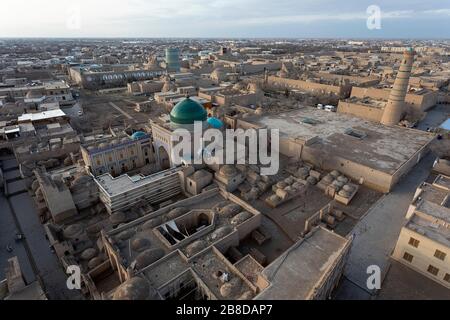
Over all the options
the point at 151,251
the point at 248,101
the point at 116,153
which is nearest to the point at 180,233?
the point at 151,251

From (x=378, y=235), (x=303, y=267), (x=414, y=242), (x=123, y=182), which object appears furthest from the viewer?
(x=123, y=182)

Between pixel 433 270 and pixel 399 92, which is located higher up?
pixel 399 92

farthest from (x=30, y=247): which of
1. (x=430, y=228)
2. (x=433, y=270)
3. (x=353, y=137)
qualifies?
(x=353, y=137)

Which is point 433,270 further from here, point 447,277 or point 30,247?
point 30,247

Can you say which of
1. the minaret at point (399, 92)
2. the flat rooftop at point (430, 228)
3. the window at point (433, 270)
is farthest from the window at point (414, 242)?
the minaret at point (399, 92)

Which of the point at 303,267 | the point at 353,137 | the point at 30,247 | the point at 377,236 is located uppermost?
the point at 353,137

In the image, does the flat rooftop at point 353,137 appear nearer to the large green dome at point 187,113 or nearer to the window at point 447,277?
the window at point 447,277
